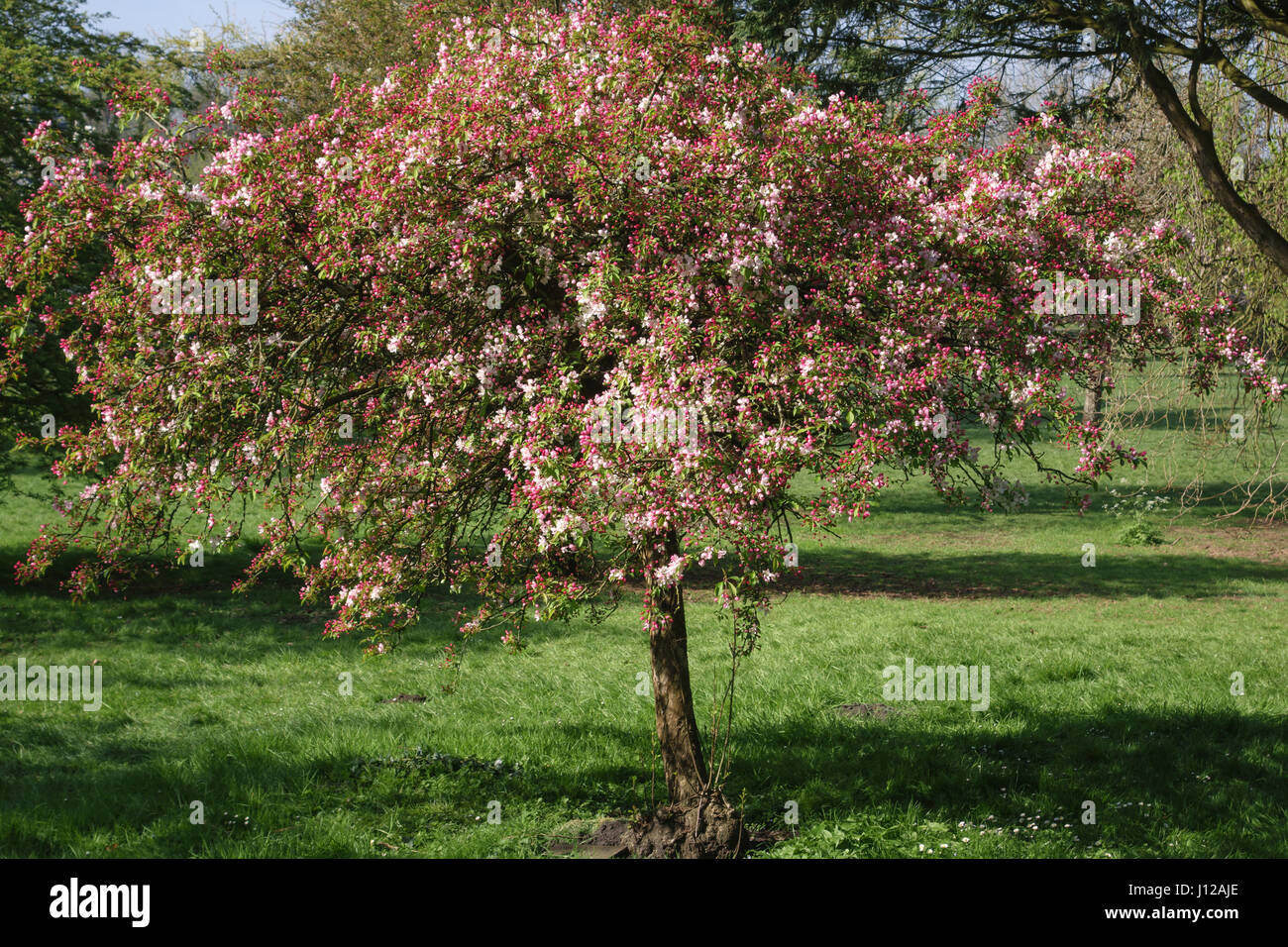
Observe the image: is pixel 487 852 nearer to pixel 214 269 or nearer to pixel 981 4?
pixel 214 269

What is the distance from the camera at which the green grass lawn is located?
7.21 metres

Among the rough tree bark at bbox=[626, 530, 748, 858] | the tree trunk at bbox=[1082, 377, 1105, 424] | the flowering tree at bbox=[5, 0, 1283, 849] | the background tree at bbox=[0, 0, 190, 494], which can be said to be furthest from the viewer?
the background tree at bbox=[0, 0, 190, 494]

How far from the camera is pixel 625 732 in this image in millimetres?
9602

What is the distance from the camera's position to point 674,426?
503 centimetres

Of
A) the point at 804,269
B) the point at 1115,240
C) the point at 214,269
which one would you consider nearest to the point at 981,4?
the point at 1115,240

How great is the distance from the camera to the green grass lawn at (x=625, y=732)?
7.21m

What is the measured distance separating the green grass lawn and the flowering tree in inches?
87.0

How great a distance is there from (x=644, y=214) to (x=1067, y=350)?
99.1 inches

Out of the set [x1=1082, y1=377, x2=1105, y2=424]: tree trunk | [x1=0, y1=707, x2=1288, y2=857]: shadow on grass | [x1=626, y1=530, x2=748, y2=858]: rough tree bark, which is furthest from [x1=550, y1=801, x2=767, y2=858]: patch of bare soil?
[x1=1082, y1=377, x2=1105, y2=424]: tree trunk

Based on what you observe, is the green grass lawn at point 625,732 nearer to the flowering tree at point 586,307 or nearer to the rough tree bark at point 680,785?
the rough tree bark at point 680,785

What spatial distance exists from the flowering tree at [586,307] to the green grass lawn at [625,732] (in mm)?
2211

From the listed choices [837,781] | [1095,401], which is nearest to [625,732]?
[837,781]

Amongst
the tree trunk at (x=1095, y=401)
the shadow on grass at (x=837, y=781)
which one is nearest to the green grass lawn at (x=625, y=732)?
the shadow on grass at (x=837, y=781)

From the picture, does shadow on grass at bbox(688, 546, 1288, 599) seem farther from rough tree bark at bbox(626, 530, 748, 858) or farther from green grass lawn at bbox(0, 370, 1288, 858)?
rough tree bark at bbox(626, 530, 748, 858)
